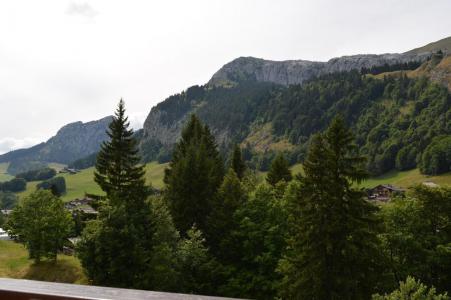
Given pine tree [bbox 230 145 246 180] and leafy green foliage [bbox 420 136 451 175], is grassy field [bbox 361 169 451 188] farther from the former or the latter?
pine tree [bbox 230 145 246 180]

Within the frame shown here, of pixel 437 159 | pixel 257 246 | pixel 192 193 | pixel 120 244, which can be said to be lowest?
pixel 437 159

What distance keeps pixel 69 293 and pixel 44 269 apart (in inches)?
2241

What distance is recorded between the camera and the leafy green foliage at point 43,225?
53.3 metres

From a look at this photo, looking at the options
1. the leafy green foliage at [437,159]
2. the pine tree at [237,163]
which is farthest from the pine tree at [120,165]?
the leafy green foliage at [437,159]

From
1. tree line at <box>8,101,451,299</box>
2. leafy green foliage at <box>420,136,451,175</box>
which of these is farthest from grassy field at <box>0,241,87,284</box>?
leafy green foliage at <box>420,136,451,175</box>

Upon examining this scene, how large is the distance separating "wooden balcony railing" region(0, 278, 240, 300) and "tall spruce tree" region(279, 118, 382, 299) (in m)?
25.8

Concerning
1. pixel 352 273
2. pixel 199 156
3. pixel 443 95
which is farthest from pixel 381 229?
pixel 443 95

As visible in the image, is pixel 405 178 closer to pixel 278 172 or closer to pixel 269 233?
pixel 278 172

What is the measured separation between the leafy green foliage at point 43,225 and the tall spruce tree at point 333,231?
120 ft

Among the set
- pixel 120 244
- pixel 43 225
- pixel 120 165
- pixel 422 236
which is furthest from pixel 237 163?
pixel 120 244

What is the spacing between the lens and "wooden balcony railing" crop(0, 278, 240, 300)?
3.14 meters

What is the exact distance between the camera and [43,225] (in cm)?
5341

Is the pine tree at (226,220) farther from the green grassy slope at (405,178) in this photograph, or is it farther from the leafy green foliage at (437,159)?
the leafy green foliage at (437,159)


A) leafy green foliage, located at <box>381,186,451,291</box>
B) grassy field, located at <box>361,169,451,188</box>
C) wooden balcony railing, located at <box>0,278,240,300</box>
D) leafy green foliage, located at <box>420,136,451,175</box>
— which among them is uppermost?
wooden balcony railing, located at <box>0,278,240,300</box>
